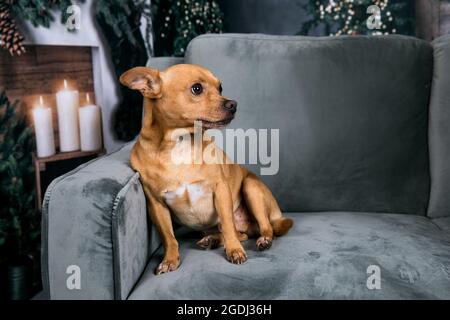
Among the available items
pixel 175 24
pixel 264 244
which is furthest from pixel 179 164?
pixel 175 24

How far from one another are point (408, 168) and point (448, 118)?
8.9 inches

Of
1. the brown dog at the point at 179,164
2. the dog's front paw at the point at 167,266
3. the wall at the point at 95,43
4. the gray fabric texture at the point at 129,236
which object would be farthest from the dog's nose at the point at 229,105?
the wall at the point at 95,43

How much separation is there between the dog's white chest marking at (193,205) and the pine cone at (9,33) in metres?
1.01

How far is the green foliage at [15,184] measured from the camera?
193 centimetres

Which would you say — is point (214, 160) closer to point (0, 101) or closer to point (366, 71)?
point (366, 71)

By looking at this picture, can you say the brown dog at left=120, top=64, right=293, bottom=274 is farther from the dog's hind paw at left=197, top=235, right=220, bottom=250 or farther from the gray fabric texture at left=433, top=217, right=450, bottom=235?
the gray fabric texture at left=433, top=217, right=450, bottom=235

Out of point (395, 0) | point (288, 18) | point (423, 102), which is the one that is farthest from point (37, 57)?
point (395, 0)

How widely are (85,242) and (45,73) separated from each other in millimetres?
1395

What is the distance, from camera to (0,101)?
1.93 meters

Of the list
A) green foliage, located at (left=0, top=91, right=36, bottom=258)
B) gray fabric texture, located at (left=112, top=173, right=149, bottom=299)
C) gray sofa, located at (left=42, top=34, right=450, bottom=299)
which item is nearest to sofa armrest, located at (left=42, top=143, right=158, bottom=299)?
gray fabric texture, located at (left=112, top=173, right=149, bottom=299)

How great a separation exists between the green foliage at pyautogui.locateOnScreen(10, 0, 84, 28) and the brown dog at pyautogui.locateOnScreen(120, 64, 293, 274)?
0.92 m

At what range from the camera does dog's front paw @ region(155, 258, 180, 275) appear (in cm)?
122

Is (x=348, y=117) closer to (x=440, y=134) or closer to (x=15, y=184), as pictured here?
(x=440, y=134)

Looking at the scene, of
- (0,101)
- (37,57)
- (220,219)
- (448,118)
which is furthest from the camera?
(37,57)
